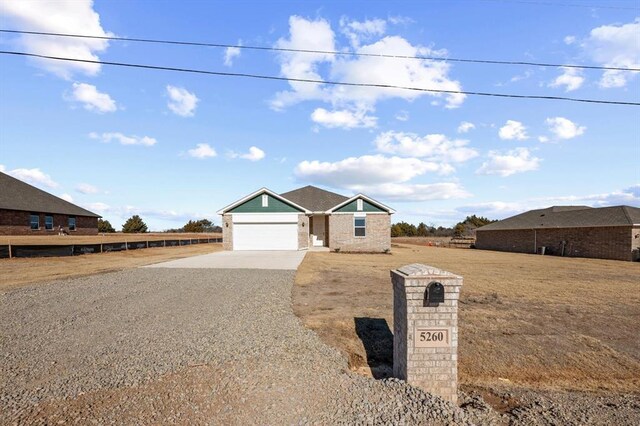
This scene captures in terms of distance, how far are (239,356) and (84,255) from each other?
20.8 m

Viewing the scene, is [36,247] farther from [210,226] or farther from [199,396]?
[210,226]

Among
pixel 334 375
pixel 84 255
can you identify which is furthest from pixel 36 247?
pixel 334 375

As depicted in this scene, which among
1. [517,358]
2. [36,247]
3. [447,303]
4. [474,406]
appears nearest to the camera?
[474,406]

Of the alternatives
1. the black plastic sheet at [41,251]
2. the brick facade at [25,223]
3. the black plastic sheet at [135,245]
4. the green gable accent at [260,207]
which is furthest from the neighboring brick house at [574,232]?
the brick facade at [25,223]

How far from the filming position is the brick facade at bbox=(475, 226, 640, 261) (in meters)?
22.6

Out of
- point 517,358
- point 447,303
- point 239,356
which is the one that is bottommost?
point 517,358

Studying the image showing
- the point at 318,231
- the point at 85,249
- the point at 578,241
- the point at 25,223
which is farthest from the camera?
the point at 318,231

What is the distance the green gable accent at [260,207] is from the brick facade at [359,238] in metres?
3.55

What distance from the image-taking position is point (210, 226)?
83.0m

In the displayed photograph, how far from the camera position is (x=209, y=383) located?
158 inches

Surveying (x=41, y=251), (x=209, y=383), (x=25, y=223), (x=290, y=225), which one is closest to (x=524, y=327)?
(x=209, y=383)

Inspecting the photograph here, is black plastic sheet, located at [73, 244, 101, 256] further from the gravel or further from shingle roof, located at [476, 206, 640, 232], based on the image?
shingle roof, located at [476, 206, 640, 232]

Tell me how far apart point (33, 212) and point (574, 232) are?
4671 centimetres

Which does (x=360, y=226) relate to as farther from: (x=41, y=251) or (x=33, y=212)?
(x=33, y=212)
